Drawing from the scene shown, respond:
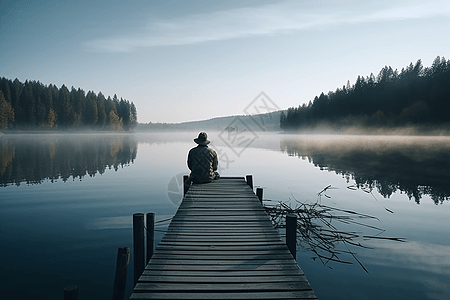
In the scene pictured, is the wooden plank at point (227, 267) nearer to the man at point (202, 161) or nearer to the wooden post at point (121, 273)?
the wooden post at point (121, 273)

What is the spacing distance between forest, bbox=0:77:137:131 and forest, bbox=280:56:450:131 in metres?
89.5

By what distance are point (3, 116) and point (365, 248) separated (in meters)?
98.9

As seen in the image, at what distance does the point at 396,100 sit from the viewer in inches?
2813

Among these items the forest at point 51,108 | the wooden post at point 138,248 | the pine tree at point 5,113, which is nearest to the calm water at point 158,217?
the wooden post at point 138,248

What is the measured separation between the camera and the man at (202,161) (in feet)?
33.5

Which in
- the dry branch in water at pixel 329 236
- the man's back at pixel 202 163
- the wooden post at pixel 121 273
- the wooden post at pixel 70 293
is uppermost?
the man's back at pixel 202 163

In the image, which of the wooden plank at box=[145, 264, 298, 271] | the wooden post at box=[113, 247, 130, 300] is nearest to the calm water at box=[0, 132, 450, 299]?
the wooden post at box=[113, 247, 130, 300]

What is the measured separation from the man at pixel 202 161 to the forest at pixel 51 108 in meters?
90.8

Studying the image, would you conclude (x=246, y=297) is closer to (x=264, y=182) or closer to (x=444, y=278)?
(x=444, y=278)

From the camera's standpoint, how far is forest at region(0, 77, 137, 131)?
8306 centimetres

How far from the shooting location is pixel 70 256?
7.40 meters

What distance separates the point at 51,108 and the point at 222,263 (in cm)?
10286

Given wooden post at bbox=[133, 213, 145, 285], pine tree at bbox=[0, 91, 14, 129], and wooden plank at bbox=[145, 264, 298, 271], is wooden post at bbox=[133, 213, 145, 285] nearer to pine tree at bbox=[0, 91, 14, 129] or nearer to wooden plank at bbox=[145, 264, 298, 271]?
wooden plank at bbox=[145, 264, 298, 271]

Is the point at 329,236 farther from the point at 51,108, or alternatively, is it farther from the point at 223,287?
the point at 51,108
